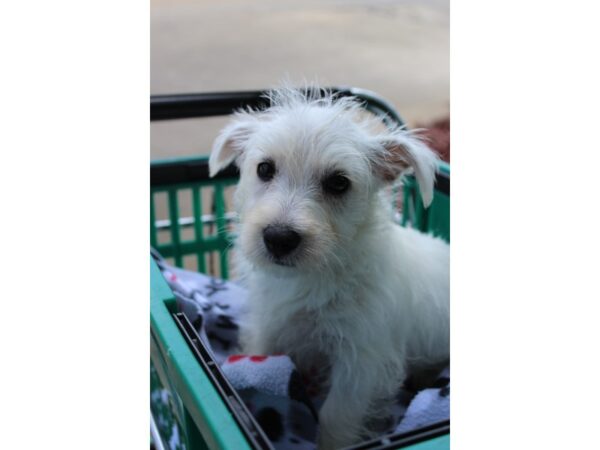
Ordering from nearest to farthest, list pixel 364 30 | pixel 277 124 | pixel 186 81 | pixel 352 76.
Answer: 1. pixel 364 30
2. pixel 277 124
3. pixel 352 76
4. pixel 186 81

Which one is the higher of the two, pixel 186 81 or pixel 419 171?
pixel 186 81

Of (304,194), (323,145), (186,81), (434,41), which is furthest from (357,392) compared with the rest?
(186,81)

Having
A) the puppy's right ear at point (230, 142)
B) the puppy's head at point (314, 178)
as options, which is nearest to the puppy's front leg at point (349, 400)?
the puppy's head at point (314, 178)

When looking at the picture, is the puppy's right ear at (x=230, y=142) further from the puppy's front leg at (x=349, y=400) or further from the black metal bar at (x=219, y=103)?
the puppy's front leg at (x=349, y=400)

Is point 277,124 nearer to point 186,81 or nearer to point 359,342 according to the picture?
point 359,342

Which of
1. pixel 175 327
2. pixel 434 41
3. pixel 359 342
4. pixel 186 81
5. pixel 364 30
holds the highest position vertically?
pixel 186 81

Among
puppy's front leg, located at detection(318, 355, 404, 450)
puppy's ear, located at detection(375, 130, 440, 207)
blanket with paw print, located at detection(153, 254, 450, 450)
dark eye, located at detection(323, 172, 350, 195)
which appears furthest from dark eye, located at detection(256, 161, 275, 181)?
puppy's front leg, located at detection(318, 355, 404, 450)

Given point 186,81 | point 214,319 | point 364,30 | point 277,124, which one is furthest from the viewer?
point 186,81

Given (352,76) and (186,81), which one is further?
(186,81)
